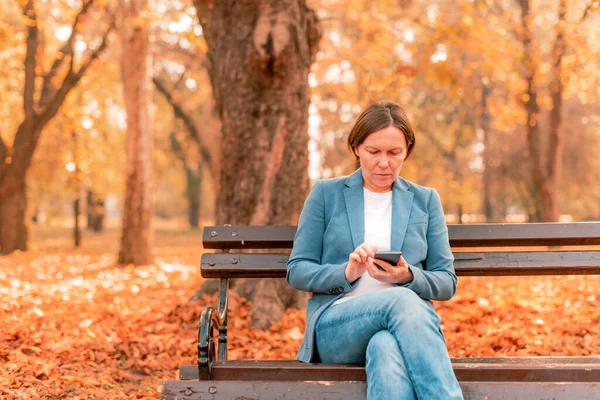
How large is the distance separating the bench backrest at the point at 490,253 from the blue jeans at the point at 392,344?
75cm

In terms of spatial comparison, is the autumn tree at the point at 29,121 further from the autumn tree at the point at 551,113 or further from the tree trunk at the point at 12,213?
the autumn tree at the point at 551,113

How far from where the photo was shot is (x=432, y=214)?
3.60 metres

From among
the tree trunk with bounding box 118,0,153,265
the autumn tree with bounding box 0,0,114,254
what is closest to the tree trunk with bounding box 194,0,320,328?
the tree trunk with bounding box 118,0,153,265

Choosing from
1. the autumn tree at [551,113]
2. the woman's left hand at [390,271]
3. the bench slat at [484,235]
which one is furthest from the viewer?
the autumn tree at [551,113]

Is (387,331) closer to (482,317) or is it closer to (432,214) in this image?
(432,214)

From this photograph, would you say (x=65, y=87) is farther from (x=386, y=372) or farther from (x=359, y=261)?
(x=386, y=372)

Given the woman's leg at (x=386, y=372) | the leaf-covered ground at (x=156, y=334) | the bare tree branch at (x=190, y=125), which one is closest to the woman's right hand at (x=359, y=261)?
the woman's leg at (x=386, y=372)

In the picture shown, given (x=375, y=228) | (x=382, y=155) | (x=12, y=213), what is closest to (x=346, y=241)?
(x=375, y=228)

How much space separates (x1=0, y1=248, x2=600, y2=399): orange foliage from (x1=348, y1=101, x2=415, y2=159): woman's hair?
2.36 meters

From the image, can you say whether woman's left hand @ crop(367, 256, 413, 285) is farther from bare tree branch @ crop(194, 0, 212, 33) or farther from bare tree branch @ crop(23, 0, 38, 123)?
bare tree branch @ crop(23, 0, 38, 123)

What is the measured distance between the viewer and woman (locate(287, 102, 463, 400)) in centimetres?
289

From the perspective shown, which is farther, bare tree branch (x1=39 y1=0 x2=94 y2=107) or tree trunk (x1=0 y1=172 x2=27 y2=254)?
tree trunk (x1=0 y1=172 x2=27 y2=254)

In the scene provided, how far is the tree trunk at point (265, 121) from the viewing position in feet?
20.2

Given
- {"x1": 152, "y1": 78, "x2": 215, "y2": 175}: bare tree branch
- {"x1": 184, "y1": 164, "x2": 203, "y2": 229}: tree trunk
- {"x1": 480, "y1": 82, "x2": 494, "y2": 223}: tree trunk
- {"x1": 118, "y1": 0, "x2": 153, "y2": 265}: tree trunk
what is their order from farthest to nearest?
{"x1": 184, "y1": 164, "x2": 203, "y2": 229}: tree trunk, {"x1": 480, "y1": 82, "x2": 494, "y2": 223}: tree trunk, {"x1": 152, "y1": 78, "x2": 215, "y2": 175}: bare tree branch, {"x1": 118, "y1": 0, "x2": 153, "y2": 265}: tree trunk
